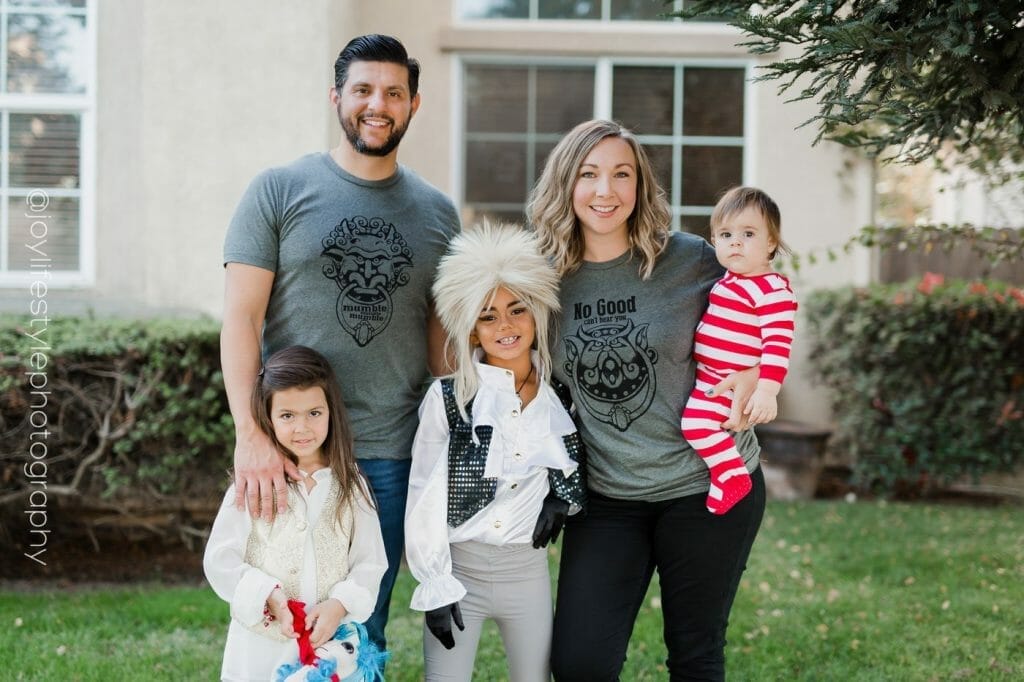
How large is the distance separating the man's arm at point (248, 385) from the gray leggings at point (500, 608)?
56cm

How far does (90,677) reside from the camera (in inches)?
145

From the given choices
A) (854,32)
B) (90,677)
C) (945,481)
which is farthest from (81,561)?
(945,481)

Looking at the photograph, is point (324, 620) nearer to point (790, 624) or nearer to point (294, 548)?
point (294, 548)

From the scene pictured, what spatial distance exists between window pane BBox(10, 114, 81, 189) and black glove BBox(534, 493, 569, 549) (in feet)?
17.1

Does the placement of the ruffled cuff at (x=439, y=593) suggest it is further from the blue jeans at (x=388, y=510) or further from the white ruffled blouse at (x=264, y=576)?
the blue jeans at (x=388, y=510)

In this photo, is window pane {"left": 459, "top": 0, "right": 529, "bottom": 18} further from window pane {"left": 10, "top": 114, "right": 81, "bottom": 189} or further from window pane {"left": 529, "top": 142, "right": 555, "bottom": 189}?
window pane {"left": 10, "top": 114, "right": 81, "bottom": 189}

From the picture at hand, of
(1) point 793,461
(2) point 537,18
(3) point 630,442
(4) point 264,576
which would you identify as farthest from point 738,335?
(2) point 537,18

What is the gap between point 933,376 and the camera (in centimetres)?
677

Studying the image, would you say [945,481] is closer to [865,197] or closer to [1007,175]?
[865,197]

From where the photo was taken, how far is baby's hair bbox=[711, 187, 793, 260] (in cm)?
280

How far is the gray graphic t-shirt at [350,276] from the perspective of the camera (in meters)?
2.79

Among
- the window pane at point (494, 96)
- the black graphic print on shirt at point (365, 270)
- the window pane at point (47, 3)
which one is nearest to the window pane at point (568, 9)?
the window pane at point (494, 96)

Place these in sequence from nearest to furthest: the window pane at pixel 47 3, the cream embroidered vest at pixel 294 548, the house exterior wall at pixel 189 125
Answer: the cream embroidered vest at pixel 294 548 < the house exterior wall at pixel 189 125 < the window pane at pixel 47 3

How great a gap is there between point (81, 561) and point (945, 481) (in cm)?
581
